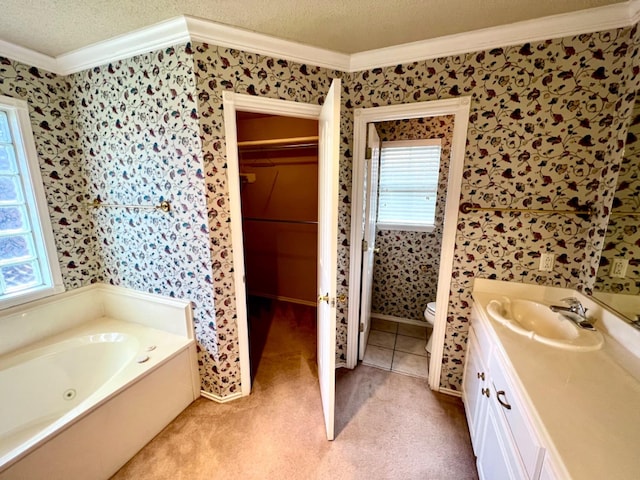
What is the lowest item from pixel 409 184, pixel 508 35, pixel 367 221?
pixel 367 221

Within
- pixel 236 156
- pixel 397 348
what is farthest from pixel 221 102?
pixel 397 348

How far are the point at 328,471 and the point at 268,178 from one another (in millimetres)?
2833

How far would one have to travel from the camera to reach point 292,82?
66.1 inches

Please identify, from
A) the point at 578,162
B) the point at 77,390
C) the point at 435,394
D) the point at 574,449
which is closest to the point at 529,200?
the point at 578,162

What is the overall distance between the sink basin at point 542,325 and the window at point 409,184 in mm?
1278

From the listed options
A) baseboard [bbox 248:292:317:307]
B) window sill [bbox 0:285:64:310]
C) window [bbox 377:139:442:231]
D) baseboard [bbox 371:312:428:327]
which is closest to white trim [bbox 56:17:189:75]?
window sill [bbox 0:285:64:310]

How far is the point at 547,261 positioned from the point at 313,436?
180 cm

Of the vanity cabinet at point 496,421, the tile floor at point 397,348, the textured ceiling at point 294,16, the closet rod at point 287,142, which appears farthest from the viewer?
the closet rod at point 287,142

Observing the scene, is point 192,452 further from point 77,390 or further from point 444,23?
point 444,23

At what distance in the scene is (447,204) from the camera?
1.73 meters

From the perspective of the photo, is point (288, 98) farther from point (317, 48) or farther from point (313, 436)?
point (313, 436)

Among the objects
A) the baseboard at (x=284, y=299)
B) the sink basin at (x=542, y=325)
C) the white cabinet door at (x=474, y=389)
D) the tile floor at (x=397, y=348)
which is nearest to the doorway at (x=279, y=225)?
the baseboard at (x=284, y=299)

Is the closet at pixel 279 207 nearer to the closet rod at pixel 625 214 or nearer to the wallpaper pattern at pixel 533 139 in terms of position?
the wallpaper pattern at pixel 533 139

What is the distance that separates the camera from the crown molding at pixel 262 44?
4.62 ft
